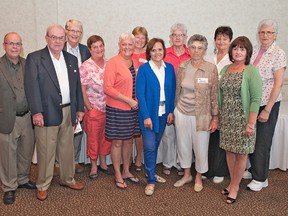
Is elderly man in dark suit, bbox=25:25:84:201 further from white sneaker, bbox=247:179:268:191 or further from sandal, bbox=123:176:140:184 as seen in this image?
white sneaker, bbox=247:179:268:191

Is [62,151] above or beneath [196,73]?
→ beneath

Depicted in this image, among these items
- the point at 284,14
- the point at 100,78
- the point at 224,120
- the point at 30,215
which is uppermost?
the point at 284,14

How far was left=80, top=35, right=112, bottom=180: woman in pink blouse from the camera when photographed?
292cm

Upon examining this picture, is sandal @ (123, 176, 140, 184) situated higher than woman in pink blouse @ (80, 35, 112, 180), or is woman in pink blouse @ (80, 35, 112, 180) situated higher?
woman in pink blouse @ (80, 35, 112, 180)

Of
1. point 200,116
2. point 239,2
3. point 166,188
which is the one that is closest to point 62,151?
point 166,188

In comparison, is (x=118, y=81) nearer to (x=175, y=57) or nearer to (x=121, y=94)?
(x=121, y=94)

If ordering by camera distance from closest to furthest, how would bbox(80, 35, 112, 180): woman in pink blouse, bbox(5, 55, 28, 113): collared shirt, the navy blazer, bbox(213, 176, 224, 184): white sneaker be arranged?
bbox(5, 55, 28, 113): collared shirt → the navy blazer → bbox(80, 35, 112, 180): woman in pink blouse → bbox(213, 176, 224, 184): white sneaker

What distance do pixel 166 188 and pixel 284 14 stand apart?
347 cm

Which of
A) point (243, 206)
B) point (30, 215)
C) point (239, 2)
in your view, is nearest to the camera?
point (30, 215)

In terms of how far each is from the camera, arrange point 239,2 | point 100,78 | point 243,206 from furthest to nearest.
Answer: point 239,2 < point 100,78 < point 243,206

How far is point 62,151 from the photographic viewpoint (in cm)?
279

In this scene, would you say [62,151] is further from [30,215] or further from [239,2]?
[239,2]

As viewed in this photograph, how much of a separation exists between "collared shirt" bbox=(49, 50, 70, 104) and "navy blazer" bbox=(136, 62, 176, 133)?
2.16 feet

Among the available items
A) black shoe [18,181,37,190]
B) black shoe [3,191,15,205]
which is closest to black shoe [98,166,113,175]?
black shoe [18,181,37,190]
